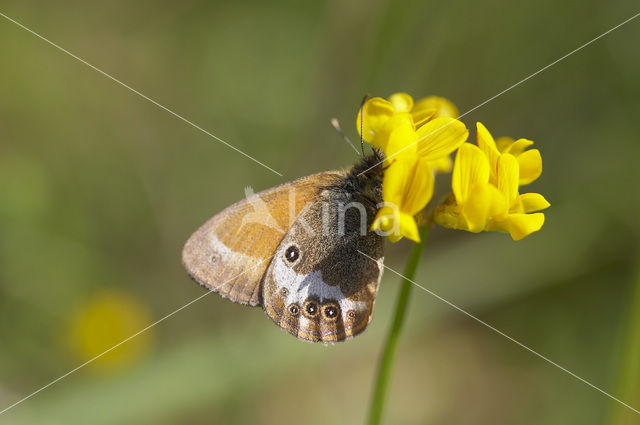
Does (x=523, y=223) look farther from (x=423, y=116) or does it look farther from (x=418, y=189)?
(x=423, y=116)

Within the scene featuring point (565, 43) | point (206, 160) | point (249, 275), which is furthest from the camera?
point (206, 160)

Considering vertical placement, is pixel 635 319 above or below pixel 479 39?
below

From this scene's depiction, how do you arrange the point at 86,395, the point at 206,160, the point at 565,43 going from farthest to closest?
the point at 206,160 → the point at 565,43 → the point at 86,395

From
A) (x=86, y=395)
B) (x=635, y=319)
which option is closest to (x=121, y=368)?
(x=86, y=395)

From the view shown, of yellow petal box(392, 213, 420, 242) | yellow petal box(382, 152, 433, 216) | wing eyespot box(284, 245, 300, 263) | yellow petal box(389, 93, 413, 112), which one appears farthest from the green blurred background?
yellow petal box(392, 213, 420, 242)

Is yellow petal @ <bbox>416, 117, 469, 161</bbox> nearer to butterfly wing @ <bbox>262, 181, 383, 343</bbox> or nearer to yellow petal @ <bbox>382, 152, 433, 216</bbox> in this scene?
yellow petal @ <bbox>382, 152, 433, 216</bbox>

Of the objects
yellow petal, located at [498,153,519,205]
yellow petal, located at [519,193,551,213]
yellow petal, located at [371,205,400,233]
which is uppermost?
yellow petal, located at [498,153,519,205]

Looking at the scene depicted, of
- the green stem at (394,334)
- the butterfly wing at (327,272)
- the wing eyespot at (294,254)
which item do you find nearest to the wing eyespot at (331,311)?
the butterfly wing at (327,272)

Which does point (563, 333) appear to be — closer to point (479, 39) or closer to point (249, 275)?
point (479, 39)
